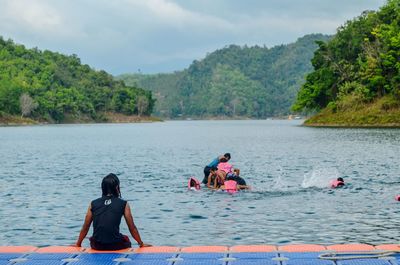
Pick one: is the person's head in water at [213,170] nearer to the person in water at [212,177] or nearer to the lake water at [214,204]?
the person in water at [212,177]

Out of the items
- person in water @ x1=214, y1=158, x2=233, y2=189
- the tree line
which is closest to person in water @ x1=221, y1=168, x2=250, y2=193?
person in water @ x1=214, y1=158, x2=233, y2=189

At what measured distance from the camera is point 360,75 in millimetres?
125438

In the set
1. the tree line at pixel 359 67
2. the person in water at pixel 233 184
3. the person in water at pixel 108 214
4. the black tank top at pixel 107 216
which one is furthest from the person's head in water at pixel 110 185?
the tree line at pixel 359 67

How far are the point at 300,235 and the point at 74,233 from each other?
777cm

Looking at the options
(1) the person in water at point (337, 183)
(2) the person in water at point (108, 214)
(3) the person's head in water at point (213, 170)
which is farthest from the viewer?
(1) the person in water at point (337, 183)

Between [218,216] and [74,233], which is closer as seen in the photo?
[74,233]

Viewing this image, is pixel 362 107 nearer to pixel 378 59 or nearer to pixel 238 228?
pixel 378 59

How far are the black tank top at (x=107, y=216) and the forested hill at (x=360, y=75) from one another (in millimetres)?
109004

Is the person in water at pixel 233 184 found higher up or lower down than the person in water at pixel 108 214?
lower down

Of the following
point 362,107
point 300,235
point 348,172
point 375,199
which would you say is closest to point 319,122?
A: point 362,107

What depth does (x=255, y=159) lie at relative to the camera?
58438 millimetres

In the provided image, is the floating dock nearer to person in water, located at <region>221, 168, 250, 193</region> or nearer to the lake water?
the lake water

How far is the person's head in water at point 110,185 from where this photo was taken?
12.9m

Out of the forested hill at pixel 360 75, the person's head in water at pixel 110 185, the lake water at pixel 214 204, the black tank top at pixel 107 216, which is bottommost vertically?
the lake water at pixel 214 204
